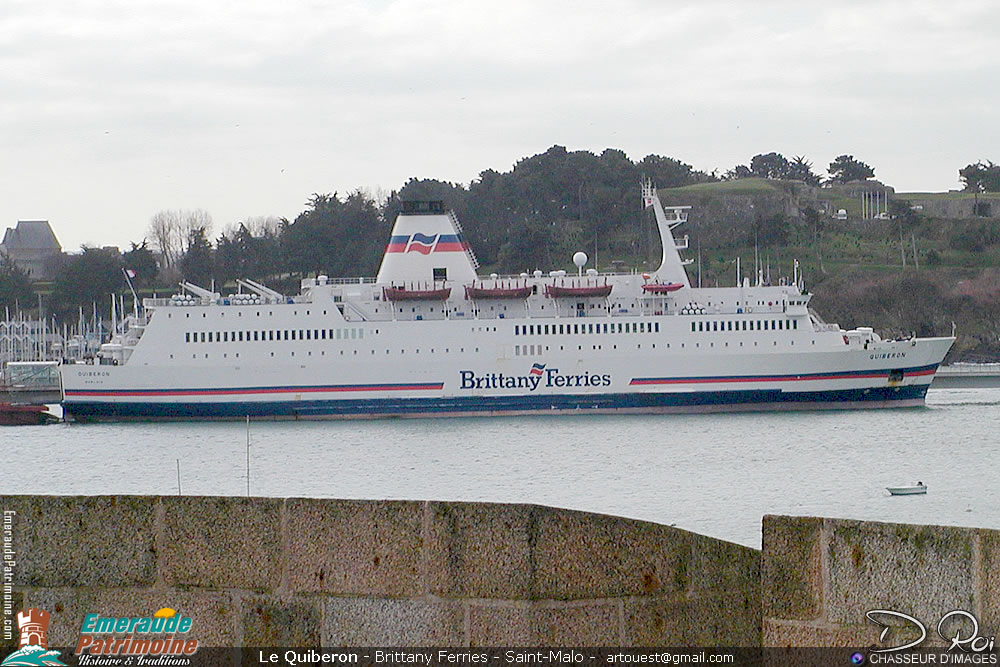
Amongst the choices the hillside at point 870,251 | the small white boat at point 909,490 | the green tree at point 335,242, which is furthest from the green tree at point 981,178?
the small white boat at point 909,490

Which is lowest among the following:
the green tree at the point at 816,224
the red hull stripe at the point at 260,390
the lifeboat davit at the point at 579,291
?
the red hull stripe at the point at 260,390

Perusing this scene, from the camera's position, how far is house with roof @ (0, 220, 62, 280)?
86.4 metres

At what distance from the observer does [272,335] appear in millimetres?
33156

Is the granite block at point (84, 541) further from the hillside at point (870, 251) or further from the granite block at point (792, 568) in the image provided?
the hillside at point (870, 251)

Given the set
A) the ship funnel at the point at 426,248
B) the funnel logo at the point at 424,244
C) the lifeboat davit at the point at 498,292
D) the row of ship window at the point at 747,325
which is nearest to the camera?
the row of ship window at the point at 747,325

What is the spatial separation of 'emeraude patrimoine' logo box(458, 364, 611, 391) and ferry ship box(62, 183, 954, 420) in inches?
1.2

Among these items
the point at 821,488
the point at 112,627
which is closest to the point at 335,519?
the point at 112,627

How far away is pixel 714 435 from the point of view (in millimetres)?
27719

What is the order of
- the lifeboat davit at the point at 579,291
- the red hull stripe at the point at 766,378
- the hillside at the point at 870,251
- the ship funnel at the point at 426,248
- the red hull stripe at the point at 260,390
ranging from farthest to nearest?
the hillside at the point at 870,251
the ship funnel at the point at 426,248
the lifeboat davit at the point at 579,291
the red hull stripe at the point at 260,390
the red hull stripe at the point at 766,378

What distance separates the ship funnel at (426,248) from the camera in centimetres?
3516

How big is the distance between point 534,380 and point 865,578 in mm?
29676

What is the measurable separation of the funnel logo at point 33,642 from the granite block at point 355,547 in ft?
2.01

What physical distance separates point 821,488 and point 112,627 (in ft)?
53.4

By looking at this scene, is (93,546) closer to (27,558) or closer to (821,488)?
(27,558)
